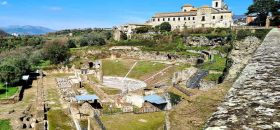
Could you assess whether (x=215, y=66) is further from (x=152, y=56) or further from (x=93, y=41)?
(x=93, y=41)

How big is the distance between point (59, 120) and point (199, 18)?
53582 millimetres

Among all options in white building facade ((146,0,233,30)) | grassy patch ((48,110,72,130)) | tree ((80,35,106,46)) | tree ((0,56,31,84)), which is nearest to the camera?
grassy patch ((48,110,72,130))

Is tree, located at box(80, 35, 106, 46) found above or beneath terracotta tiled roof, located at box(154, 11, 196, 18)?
beneath

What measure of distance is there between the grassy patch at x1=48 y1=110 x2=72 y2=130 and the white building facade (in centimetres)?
4581

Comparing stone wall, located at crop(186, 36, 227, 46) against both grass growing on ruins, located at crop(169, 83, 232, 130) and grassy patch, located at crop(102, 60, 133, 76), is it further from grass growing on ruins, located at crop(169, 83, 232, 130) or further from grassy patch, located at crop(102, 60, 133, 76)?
grass growing on ruins, located at crop(169, 83, 232, 130)

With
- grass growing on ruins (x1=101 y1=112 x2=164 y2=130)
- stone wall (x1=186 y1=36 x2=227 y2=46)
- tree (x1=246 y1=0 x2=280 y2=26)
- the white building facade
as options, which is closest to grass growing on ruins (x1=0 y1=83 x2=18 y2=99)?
grass growing on ruins (x1=101 y1=112 x2=164 y2=130)

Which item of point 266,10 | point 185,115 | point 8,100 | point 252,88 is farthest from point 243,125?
point 266,10

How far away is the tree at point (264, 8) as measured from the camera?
5844 centimetres

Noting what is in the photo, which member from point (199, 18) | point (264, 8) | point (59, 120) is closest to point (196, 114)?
point (59, 120)

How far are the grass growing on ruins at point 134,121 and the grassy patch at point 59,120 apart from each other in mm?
5328

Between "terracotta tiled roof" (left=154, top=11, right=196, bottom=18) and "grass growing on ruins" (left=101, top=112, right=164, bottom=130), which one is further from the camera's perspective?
"terracotta tiled roof" (left=154, top=11, right=196, bottom=18)

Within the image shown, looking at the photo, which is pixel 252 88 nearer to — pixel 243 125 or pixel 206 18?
pixel 243 125

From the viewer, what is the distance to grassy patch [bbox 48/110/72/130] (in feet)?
87.5

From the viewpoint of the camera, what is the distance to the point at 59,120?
28.8m
